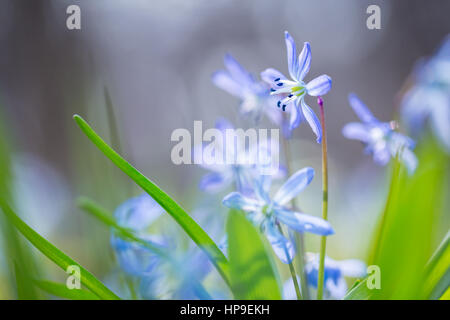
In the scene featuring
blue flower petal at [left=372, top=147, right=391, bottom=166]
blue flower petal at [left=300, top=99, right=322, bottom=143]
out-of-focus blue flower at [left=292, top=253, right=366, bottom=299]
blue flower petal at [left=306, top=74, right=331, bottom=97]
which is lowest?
out-of-focus blue flower at [left=292, top=253, right=366, bottom=299]

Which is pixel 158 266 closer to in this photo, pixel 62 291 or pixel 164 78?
pixel 62 291

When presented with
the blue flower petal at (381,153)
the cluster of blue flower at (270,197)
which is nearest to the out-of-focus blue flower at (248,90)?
the cluster of blue flower at (270,197)

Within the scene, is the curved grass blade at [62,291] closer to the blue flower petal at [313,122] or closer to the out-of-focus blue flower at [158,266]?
the out-of-focus blue flower at [158,266]

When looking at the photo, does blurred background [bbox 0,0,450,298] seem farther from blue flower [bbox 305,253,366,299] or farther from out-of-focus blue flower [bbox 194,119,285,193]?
blue flower [bbox 305,253,366,299]

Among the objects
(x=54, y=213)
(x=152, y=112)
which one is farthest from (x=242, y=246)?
(x=152, y=112)

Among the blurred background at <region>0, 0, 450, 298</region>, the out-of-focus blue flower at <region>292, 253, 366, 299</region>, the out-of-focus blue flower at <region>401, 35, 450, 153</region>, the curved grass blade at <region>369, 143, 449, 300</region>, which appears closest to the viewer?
the curved grass blade at <region>369, 143, 449, 300</region>

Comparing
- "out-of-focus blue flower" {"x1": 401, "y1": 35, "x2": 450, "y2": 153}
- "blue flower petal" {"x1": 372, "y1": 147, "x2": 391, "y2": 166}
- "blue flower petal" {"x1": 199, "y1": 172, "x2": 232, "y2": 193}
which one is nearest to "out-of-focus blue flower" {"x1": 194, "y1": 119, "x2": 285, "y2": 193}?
"blue flower petal" {"x1": 199, "y1": 172, "x2": 232, "y2": 193}

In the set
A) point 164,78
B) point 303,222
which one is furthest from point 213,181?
point 164,78

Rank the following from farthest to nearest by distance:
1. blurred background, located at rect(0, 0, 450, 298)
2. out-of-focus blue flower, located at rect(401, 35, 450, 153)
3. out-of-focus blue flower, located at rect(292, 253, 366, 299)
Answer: blurred background, located at rect(0, 0, 450, 298)
out-of-focus blue flower, located at rect(401, 35, 450, 153)
out-of-focus blue flower, located at rect(292, 253, 366, 299)
